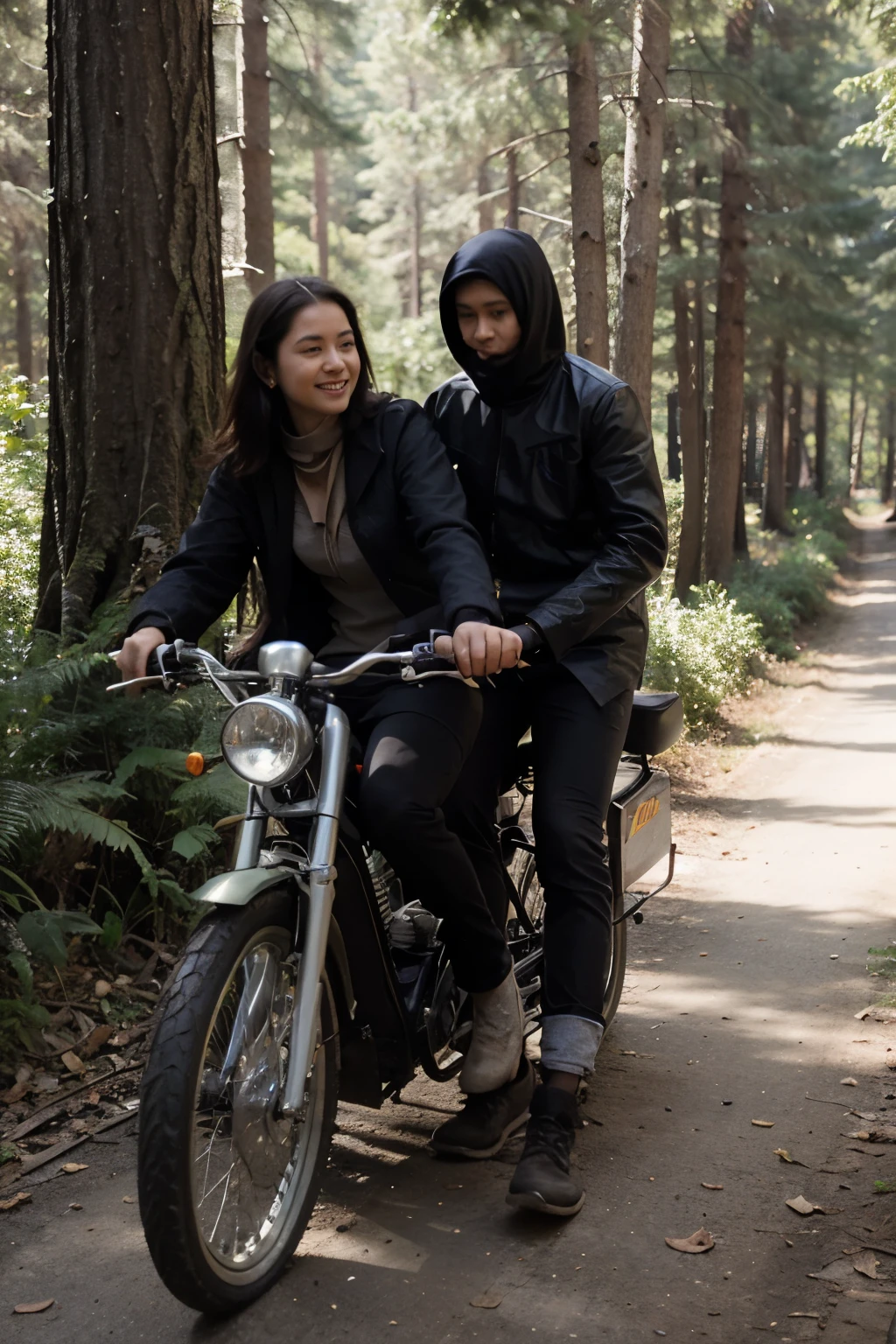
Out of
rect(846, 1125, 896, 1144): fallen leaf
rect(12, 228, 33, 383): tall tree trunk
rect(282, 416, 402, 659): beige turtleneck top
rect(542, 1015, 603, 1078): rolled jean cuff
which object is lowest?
rect(846, 1125, 896, 1144): fallen leaf

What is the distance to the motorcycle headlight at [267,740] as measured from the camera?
9.68ft

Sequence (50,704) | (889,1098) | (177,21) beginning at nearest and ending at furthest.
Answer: (889,1098) < (50,704) < (177,21)

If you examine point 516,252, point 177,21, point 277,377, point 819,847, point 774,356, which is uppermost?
point 774,356

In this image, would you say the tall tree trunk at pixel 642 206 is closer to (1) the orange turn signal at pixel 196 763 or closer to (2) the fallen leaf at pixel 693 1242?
(2) the fallen leaf at pixel 693 1242

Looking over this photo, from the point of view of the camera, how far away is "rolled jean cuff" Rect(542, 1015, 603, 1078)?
363 centimetres

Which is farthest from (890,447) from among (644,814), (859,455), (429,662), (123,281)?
(429,662)

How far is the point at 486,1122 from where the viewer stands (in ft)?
12.6

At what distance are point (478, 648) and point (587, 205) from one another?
892 cm

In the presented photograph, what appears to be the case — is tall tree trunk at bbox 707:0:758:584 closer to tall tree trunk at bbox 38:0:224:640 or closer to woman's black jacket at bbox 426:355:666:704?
tall tree trunk at bbox 38:0:224:640

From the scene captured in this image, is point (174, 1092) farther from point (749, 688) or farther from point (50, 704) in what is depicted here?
point (749, 688)

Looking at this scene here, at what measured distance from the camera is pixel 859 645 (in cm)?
1917

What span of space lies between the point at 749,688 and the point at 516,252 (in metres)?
11.3

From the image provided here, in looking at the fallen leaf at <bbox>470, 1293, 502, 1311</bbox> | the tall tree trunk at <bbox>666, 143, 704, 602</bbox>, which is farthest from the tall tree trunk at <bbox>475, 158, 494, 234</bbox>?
the fallen leaf at <bbox>470, 1293, 502, 1311</bbox>

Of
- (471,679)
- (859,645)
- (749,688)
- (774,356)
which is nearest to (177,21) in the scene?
(471,679)
